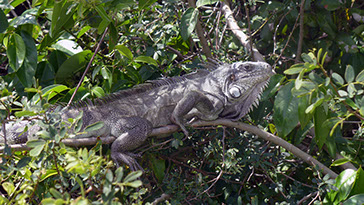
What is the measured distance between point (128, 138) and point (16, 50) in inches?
27.4

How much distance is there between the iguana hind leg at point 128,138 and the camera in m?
2.33

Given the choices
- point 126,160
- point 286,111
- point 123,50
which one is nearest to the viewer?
point 286,111

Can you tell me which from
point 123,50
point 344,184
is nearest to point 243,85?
point 123,50

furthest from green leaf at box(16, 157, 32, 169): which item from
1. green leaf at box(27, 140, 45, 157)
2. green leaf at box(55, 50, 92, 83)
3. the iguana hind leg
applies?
green leaf at box(55, 50, 92, 83)

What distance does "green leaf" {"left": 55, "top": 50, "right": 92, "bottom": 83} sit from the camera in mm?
2770

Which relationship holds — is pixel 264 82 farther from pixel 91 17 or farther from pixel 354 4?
pixel 354 4

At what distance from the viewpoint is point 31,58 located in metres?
2.41

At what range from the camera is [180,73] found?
304 centimetres

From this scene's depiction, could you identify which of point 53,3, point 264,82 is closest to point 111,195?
point 53,3

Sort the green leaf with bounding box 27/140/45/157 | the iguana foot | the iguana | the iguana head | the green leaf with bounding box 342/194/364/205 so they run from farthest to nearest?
the iguana head < the iguana < the iguana foot < the green leaf with bounding box 342/194/364/205 < the green leaf with bounding box 27/140/45/157

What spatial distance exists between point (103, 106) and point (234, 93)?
0.71 metres

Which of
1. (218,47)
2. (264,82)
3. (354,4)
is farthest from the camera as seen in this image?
(354,4)

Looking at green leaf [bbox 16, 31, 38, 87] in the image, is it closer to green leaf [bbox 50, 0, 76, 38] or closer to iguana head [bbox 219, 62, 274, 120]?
green leaf [bbox 50, 0, 76, 38]

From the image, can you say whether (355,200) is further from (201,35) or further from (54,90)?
(54,90)
